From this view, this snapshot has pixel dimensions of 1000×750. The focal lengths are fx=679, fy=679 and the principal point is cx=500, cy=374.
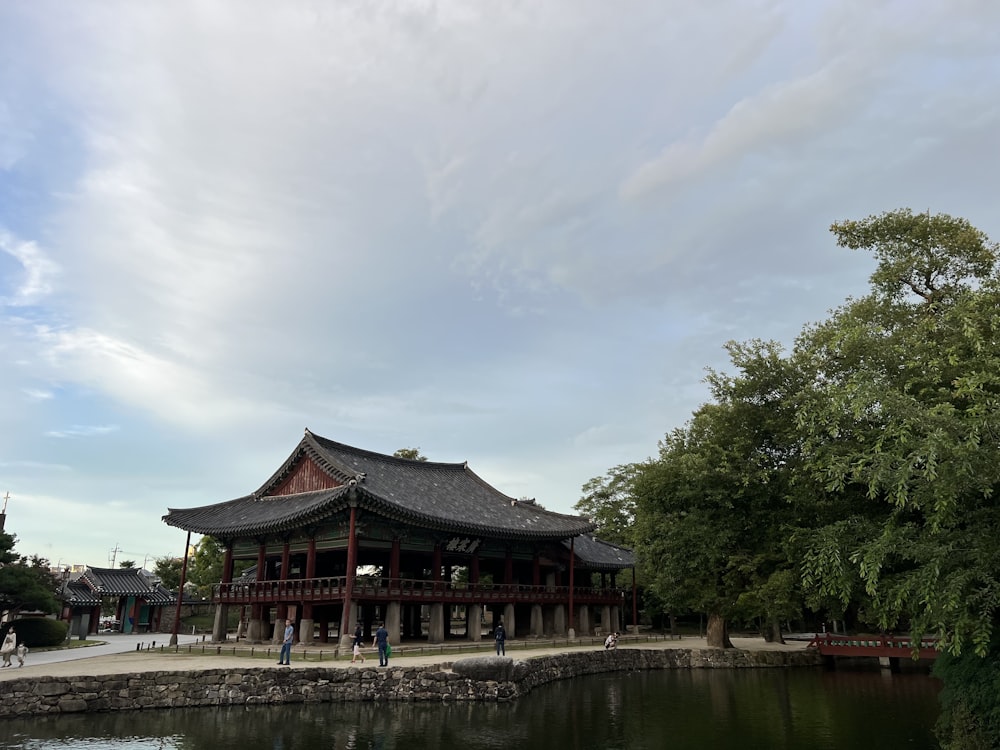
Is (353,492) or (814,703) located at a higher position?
(353,492)

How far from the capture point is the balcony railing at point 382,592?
105 feet

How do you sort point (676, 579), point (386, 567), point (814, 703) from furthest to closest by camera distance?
point (386, 567) → point (676, 579) → point (814, 703)

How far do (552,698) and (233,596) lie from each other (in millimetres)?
20245

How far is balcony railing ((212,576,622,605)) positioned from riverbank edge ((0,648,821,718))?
22.3ft

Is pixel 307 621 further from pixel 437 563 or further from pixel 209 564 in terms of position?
pixel 209 564

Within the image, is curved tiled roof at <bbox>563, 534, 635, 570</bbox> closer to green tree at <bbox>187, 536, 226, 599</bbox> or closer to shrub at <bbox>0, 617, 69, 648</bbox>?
shrub at <bbox>0, 617, 69, 648</bbox>

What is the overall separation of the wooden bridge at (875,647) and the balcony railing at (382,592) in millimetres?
15079

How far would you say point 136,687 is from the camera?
22.6 metres

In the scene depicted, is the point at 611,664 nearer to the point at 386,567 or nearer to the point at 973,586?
the point at 386,567

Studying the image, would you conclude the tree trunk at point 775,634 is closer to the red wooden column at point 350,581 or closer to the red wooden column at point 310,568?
the red wooden column at point 350,581

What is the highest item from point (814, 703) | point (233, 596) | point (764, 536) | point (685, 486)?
point (685, 486)

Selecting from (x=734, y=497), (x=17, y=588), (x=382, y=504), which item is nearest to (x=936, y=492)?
(x=734, y=497)

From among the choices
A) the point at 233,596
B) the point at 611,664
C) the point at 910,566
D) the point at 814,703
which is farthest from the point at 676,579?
the point at 233,596

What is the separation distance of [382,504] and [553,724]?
1437 centimetres
